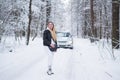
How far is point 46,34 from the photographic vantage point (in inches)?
315

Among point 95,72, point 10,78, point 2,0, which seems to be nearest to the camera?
point 10,78

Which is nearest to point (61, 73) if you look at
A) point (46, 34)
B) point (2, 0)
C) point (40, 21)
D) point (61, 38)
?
point (46, 34)

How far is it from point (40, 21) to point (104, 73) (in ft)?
76.6

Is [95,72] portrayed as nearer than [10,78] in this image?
No

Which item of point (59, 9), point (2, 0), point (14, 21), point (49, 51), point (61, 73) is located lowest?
point (61, 73)

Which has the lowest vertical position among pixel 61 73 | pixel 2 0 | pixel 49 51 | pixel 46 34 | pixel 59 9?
pixel 61 73

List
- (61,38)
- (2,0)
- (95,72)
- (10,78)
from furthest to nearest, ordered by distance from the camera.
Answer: (61,38) < (2,0) < (95,72) < (10,78)

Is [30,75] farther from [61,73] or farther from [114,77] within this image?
[114,77]

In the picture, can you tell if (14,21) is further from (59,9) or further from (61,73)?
(59,9)

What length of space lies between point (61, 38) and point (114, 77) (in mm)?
12902

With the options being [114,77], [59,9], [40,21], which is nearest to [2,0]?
[114,77]

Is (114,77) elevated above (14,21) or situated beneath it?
situated beneath

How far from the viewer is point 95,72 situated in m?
8.16

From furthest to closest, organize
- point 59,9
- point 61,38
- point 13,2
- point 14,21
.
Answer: point 59,9, point 61,38, point 14,21, point 13,2
